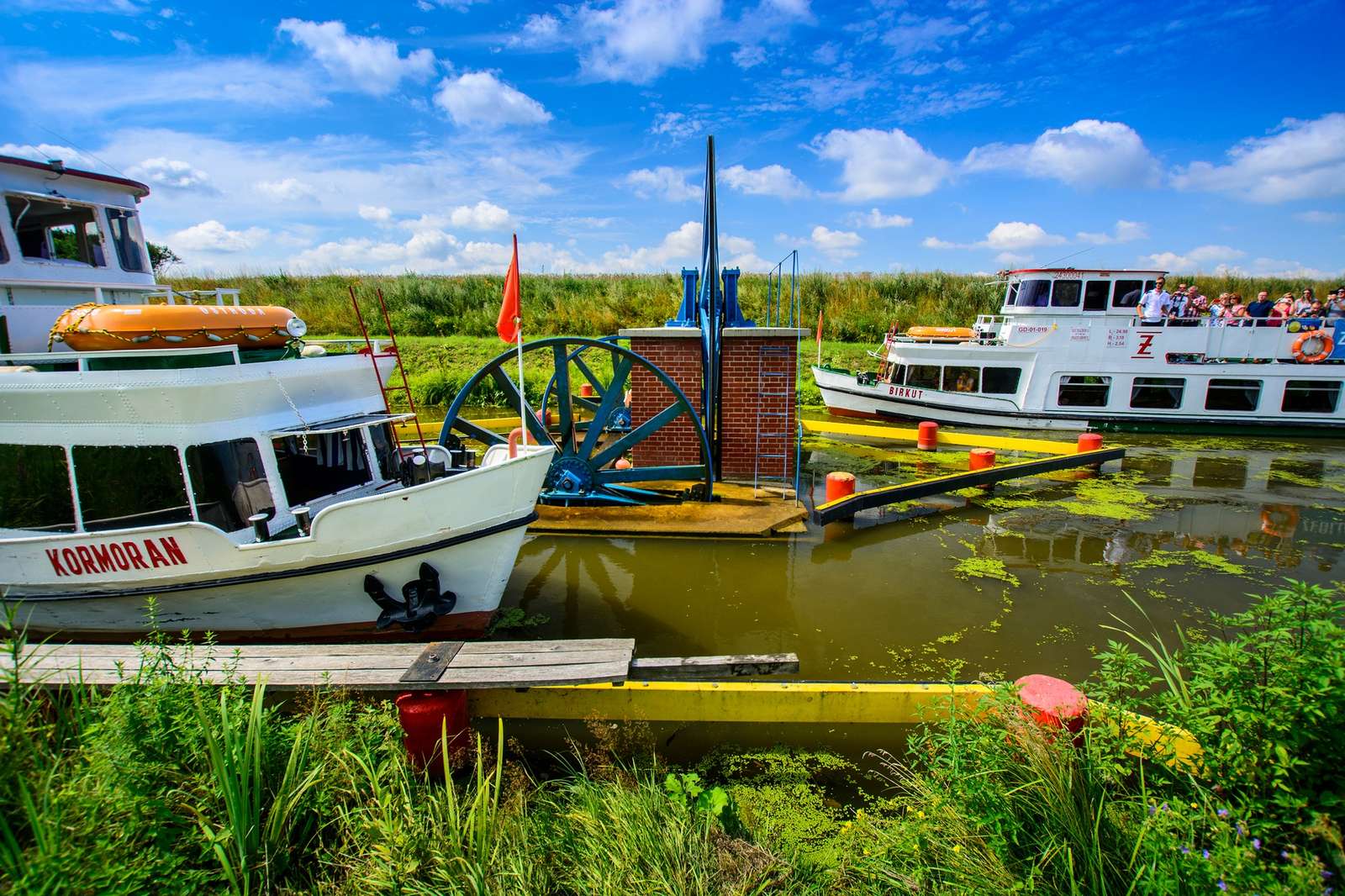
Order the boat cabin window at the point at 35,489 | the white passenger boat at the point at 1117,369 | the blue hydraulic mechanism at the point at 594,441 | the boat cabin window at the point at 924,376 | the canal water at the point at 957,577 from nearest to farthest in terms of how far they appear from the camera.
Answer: the boat cabin window at the point at 35,489
the canal water at the point at 957,577
the blue hydraulic mechanism at the point at 594,441
the white passenger boat at the point at 1117,369
the boat cabin window at the point at 924,376

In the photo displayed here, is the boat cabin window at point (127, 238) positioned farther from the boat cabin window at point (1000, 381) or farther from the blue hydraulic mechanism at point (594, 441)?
the boat cabin window at point (1000, 381)

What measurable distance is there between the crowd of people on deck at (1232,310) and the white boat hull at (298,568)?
15363 millimetres

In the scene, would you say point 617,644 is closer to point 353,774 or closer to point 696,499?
→ point 353,774

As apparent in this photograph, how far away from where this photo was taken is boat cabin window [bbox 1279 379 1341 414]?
1362 cm

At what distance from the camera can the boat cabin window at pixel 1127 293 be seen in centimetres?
1358

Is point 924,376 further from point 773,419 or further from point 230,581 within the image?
point 230,581

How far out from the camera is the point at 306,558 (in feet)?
14.5

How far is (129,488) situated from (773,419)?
7334 millimetres

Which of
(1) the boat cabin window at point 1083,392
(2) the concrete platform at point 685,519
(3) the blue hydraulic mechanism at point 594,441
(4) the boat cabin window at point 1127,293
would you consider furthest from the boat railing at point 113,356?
(4) the boat cabin window at point 1127,293

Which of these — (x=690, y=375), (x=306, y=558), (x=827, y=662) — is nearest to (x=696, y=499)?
(x=690, y=375)

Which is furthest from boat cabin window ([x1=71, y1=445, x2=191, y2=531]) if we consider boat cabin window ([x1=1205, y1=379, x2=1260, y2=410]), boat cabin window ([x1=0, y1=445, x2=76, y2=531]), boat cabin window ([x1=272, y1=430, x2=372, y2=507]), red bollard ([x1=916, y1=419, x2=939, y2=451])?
boat cabin window ([x1=1205, y1=379, x2=1260, y2=410])

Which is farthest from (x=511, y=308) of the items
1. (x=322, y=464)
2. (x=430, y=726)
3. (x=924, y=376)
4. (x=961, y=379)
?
(x=961, y=379)

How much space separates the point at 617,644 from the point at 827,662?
1.93 metres

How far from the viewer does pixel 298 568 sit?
445 centimetres
